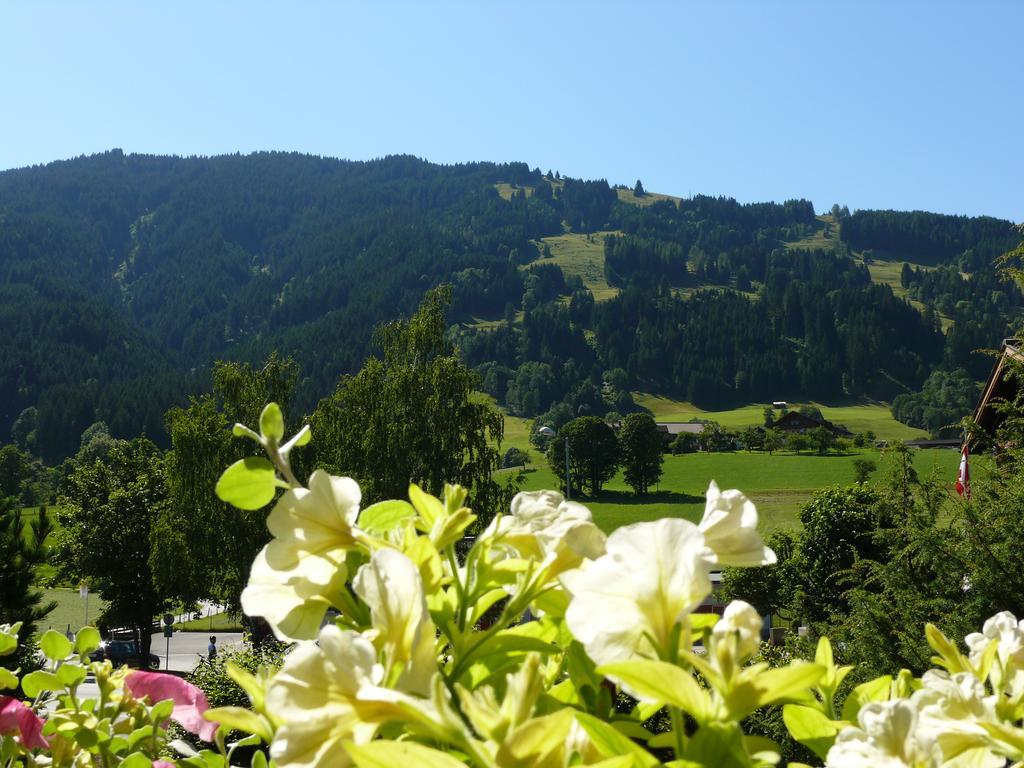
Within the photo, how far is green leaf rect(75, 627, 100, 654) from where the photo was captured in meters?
1.38

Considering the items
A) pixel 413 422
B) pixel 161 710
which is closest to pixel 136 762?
pixel 161 710

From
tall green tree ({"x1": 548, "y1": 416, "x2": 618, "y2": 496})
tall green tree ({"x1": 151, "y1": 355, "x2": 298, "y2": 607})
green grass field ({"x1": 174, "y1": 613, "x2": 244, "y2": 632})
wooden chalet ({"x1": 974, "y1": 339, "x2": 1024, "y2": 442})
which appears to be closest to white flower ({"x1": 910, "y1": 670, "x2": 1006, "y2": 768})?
wooden chalet ({"x1": 974, "y1": 339, "x2": 1024, "y2": 442})

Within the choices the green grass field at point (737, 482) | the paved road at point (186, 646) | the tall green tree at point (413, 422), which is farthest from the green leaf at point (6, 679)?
the green grass field at point (737, 482)

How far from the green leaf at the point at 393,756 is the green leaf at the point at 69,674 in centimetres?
106

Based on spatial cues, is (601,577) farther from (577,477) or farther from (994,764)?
(577,477)

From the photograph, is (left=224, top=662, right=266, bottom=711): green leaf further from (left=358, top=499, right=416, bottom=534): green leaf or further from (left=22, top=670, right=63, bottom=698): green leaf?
(left=22, top=670, right=63, bottom=698): green leaf

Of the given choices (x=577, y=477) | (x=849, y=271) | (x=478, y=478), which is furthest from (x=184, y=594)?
(x=849, y=271)

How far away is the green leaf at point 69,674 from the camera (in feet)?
4.43

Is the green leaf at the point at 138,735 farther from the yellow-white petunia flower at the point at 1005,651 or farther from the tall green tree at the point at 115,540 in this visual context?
the tall green tree at the point at 115,540

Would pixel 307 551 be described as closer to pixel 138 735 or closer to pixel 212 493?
pixel 138 735

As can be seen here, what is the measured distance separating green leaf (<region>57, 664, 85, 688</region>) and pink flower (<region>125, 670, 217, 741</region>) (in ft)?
0.38

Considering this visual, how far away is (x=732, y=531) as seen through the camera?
78cm

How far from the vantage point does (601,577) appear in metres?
0.64

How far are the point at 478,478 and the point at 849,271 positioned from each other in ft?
545
